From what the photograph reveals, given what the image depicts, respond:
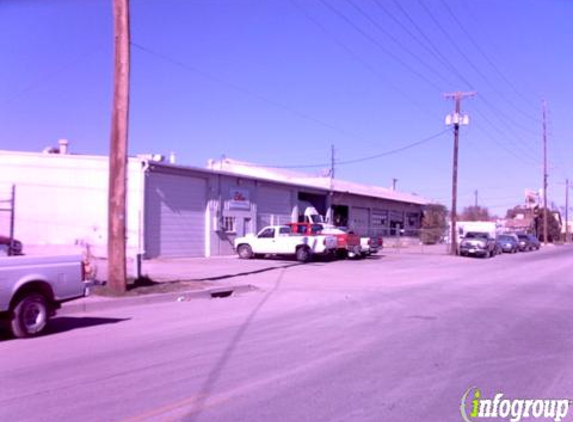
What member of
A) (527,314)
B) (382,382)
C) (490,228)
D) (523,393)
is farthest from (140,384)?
(490,228)

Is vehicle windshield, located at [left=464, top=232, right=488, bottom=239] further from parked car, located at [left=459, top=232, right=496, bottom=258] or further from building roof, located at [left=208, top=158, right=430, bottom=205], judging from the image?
building roof, located at [left=208, top=158, right=430, bottom=205]

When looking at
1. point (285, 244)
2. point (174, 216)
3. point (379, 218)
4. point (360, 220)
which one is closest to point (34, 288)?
point (174, 216)

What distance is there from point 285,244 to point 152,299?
57.6 feet

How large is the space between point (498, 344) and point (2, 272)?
7693mm

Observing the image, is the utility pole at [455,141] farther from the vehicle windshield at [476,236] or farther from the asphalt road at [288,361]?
the asphalt road at [288,361]

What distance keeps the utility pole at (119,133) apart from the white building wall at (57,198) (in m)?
15.3

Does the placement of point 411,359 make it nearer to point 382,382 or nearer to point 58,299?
point 382,382

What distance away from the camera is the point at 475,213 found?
12538cm

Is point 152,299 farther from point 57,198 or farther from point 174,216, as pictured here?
point 57,198

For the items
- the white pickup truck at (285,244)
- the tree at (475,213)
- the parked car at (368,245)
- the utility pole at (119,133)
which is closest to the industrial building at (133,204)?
the white pickup truck at (285,244)

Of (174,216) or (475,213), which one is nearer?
(174,216)

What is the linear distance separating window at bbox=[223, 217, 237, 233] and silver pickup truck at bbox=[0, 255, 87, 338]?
981 inches

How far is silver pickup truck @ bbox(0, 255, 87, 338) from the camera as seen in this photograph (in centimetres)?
1098

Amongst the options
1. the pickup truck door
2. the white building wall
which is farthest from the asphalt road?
the pickup truck door
